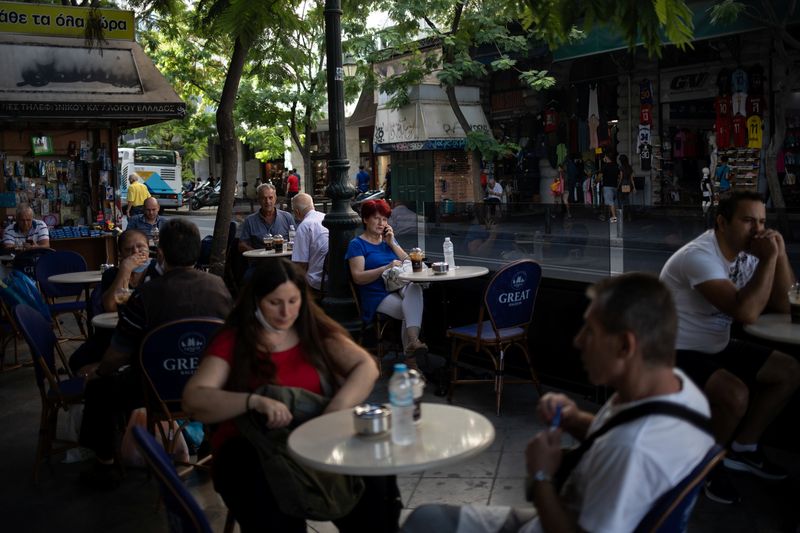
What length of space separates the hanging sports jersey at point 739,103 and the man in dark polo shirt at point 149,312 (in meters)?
15.3

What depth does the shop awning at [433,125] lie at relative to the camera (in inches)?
1019

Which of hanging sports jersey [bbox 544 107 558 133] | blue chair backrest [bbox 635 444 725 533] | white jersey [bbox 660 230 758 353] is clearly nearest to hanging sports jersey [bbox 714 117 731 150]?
hanging sports jersey [bbox 544 107 558 133]

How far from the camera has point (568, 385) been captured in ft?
21.2

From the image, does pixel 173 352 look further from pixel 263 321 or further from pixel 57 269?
pixel 57 269

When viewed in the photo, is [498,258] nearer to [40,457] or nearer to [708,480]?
[708,480]

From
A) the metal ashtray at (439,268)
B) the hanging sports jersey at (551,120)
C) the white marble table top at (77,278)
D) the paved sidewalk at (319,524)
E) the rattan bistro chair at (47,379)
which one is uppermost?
the hanging sports jersey at (551,120)

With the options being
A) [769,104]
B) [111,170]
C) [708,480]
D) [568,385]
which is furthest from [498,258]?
[769,104]

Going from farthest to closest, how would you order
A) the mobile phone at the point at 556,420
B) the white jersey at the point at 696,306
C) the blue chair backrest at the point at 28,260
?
the blue chair backrest at the point at 28,260
the white jersey at the point at 696,306
the mobile phone at the point at 556,420

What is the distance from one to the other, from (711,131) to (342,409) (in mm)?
17548

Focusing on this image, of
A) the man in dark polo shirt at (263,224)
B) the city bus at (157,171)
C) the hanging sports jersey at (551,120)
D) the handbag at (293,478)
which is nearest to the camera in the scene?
the handbag at (293,478)

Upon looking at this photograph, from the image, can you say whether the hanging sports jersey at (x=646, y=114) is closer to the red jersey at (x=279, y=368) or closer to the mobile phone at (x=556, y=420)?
the red jersey at (x=279, y=368)

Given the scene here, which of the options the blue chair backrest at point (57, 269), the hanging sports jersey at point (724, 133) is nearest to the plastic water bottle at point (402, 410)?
the blue chair backrest at point (57, 269)

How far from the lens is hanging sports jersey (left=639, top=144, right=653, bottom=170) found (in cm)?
1972

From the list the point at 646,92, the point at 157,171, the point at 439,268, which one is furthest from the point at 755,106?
the point at 157,171
